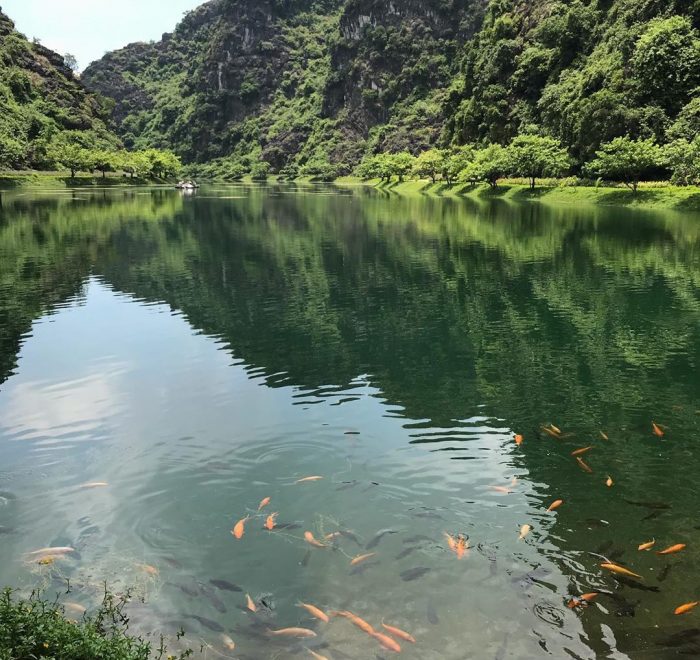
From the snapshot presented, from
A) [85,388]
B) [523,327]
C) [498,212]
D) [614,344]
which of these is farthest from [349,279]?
[498,212]

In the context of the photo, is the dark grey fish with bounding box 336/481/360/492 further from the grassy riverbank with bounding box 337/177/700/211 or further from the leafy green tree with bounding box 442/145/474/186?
the leafy green tree with bounding box 442/145/474/186

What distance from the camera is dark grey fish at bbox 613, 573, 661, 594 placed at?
28.1 ft

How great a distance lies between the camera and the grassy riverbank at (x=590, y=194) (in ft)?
239

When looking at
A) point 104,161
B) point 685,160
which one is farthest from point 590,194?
point 104,161

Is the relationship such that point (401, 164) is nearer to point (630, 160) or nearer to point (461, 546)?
point (630, 160)

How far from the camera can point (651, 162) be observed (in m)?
80.1

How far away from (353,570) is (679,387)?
39.8 ft

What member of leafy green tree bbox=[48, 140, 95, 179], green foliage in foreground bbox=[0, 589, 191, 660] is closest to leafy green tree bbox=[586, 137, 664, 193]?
green foliage in foreground bbox=[0, 589, 191, 660]

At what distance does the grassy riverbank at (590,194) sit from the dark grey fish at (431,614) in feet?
238

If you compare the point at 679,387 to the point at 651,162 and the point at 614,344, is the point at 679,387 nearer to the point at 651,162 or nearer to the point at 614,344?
the point at 614,344

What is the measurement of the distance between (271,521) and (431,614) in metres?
3.40

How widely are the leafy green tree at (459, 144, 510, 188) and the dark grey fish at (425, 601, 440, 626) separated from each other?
10419 centimetres

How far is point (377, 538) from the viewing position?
10062 mm

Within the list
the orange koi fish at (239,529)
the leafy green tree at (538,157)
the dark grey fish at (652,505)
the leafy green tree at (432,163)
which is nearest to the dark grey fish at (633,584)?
the dark grey fish at (652,505)
